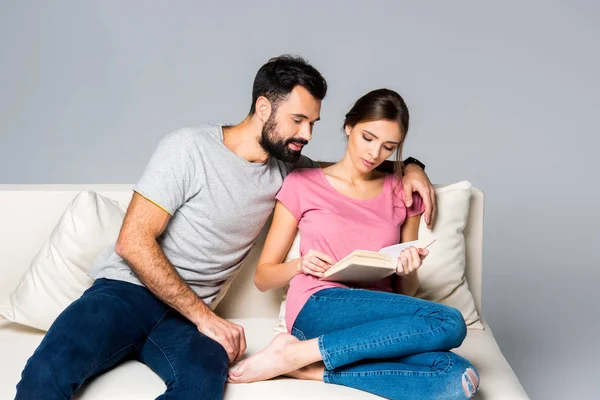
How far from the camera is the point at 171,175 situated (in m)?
2.87

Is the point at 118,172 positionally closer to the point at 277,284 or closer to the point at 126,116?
the point at 126,116

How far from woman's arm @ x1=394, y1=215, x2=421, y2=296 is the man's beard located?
1.78 feet

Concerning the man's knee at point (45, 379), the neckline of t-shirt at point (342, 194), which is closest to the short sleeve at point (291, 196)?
the neckline of t-shirt at point (342, 194)

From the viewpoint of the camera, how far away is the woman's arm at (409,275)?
308cm

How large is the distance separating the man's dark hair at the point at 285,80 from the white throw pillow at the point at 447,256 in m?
0.58

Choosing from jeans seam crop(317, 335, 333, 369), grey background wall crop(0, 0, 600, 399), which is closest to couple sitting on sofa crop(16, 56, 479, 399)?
jeans seam crop(317, 335, 333, 369)

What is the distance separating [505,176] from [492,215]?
0.26 m

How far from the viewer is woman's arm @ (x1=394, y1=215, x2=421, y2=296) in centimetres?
308

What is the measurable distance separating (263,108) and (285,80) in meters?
0.13

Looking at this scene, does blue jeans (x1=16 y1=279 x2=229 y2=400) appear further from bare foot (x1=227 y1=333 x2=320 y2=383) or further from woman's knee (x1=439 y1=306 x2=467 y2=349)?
woman's knee (x1=439 y1=306 x2=467 y2=349)

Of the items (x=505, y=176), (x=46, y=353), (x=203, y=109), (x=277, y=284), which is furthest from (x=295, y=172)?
(x=505, y=176)

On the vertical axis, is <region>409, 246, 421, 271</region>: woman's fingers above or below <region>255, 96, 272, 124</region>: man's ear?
below

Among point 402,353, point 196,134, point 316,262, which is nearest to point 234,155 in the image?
point 196,134

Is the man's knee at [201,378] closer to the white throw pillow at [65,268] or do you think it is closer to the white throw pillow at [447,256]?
the white throw pillow at [447,256]
